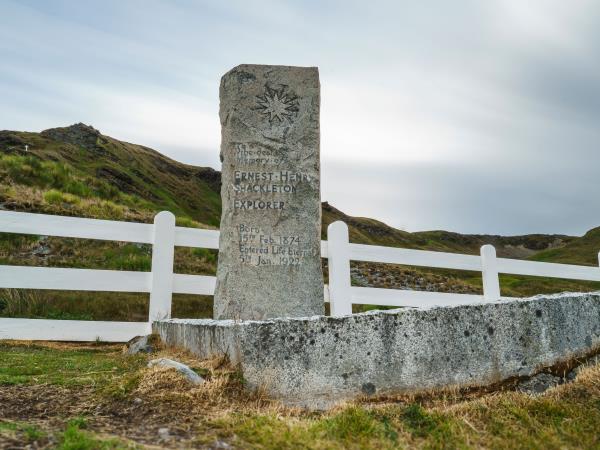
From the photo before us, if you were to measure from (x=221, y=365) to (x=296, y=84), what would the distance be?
197 inches

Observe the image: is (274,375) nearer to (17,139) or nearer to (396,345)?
(396,345)

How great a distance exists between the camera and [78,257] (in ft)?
39.9

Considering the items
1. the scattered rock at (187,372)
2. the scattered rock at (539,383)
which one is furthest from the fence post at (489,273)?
the scattered rock at (187,372)

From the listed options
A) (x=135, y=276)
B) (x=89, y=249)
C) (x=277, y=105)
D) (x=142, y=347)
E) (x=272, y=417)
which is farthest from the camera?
(x=89, y=249)

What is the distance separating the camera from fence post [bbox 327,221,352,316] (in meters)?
8.85

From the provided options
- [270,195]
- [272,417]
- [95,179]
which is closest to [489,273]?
[270,195]

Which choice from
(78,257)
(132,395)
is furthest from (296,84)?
(78,257)

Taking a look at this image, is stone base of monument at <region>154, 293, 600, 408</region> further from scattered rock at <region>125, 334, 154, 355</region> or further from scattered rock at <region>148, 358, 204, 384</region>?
scattered rock at <region>125, 334, 154, 355</region>

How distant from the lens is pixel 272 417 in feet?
9.95

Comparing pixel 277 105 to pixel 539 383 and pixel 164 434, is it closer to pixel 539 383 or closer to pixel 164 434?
pixel 539 383

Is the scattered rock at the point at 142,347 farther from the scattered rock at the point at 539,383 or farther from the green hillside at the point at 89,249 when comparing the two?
the scattered rock at the point at 539,383

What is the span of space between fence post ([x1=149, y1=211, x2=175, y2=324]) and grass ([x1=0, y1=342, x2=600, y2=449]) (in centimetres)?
410

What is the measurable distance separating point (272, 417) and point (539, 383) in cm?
212

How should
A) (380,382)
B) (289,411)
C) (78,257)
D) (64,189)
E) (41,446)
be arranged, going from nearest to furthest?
(41,446) → (289,411) → (380,382) → (78,257) → (64,189)
